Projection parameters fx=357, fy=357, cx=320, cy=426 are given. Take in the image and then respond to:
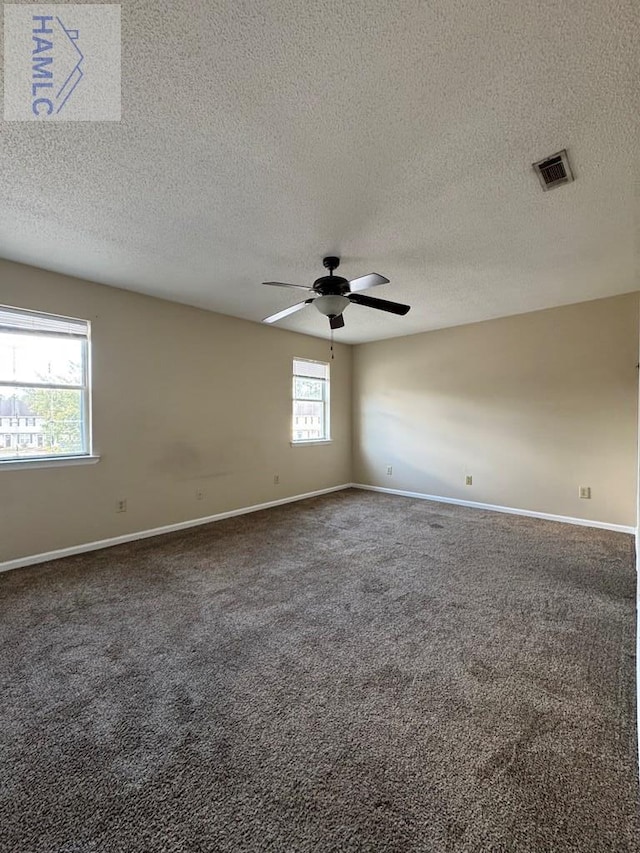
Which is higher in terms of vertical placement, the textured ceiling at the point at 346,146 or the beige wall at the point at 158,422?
the textured ceiling at the point at 346,146

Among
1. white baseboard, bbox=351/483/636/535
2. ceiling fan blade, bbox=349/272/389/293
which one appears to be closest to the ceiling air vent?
ceiling fan blade, bbox=349/272/389/293

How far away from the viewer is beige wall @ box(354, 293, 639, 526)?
3945mm

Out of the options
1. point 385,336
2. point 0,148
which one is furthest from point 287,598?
point 385,336

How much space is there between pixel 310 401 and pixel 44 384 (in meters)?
3.50

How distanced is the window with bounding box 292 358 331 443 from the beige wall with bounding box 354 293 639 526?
0.79 m

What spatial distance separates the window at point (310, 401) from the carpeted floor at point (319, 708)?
9.48 ft

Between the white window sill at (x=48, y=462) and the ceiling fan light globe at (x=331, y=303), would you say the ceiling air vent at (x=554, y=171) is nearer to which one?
the ceiling fan light globe at (x=331, y=303)

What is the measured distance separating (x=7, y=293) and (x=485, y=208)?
147 inches

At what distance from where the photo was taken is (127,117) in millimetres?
1548

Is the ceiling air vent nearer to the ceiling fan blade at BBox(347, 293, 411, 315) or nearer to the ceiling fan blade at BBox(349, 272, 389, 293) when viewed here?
the ceiling fan blade at BBox(349, 272, 389, 293)

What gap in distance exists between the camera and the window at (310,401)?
5590mm

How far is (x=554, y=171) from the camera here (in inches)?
73.2

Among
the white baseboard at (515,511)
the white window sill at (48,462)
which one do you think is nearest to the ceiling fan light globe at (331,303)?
the white window sill at (48,462)

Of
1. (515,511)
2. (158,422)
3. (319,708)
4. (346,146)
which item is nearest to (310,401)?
(158,422)
